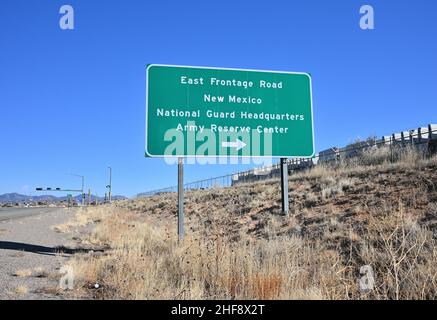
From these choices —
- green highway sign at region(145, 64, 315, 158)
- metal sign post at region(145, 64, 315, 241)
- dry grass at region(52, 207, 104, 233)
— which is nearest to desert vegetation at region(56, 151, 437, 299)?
metal sign post at region(145, 64, 315, 241)

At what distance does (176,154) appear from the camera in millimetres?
12242

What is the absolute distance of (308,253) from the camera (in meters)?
8.45

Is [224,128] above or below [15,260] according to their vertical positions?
above

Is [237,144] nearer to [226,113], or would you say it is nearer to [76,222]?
[226,113]

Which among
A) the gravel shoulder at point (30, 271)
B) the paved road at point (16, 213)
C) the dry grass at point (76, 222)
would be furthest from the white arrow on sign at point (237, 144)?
the paved road at point (16, 213)

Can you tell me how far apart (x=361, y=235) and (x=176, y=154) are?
5.20 meters

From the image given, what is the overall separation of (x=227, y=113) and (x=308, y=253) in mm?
5785

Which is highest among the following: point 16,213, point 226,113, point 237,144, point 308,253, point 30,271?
point 226,113

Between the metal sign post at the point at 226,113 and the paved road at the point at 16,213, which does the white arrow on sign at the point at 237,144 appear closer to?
the metal sign post at the point at 226,113

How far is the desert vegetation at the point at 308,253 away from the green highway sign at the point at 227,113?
253cm

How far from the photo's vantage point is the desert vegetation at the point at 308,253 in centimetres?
626

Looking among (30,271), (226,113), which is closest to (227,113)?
(226,113)
